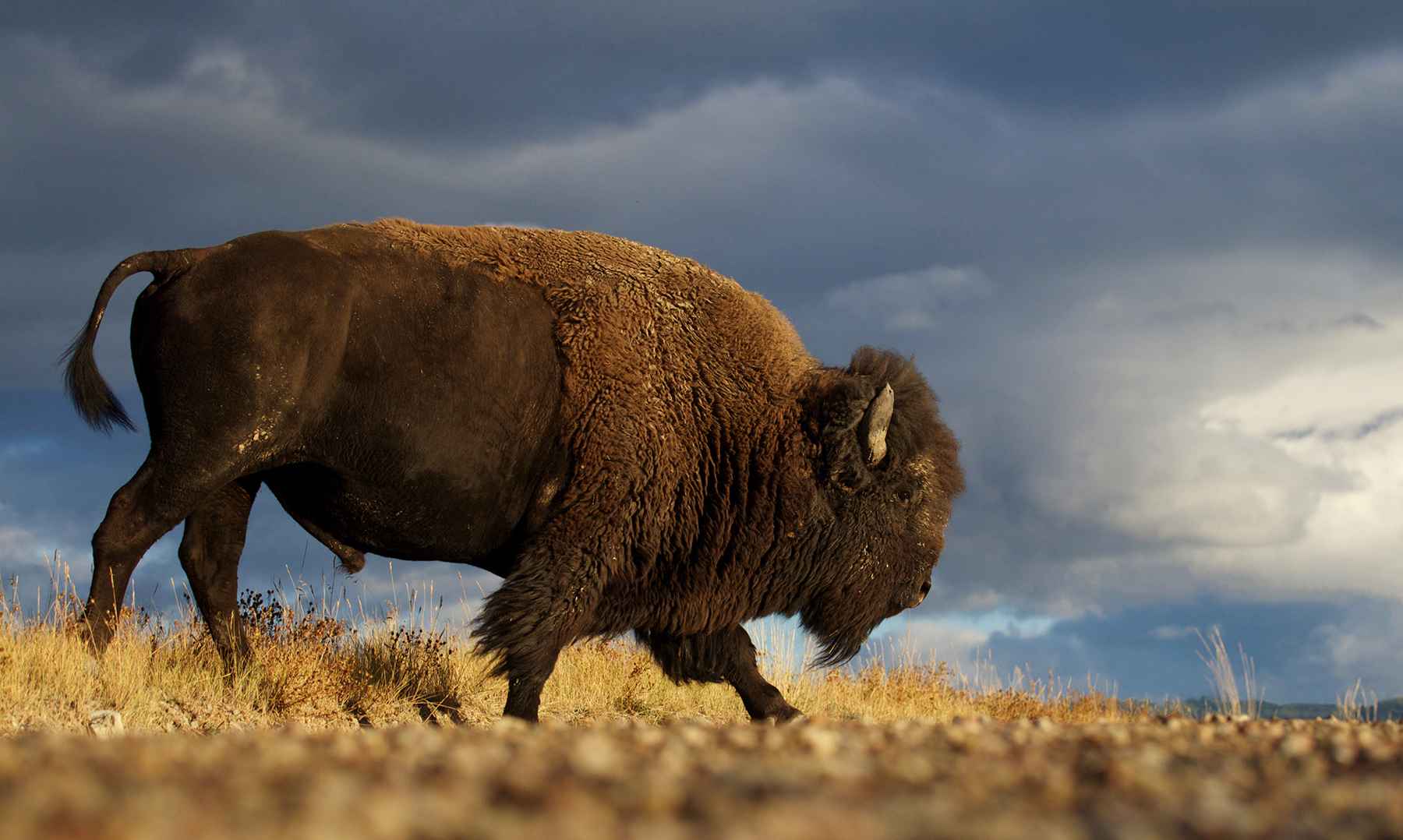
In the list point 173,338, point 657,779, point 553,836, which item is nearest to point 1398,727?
point 657,779

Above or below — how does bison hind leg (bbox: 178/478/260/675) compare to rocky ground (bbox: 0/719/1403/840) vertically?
above

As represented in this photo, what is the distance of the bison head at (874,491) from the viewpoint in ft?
25.9

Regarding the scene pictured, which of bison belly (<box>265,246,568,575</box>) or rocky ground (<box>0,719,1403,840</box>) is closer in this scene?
rocky ground (<box>0,719,1403,840</box>)

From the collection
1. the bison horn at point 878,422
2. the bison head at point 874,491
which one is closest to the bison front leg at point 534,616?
the bison head at point 874,491

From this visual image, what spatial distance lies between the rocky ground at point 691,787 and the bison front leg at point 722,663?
458 centimetres

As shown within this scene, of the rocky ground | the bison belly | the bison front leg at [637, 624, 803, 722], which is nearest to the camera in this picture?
the rocky ground

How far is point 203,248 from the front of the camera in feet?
25.2

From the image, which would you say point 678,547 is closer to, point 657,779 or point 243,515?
point 243,515

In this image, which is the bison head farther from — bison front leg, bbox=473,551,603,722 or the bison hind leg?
the bison hind leg

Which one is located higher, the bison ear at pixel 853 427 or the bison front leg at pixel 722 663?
the bison ear at pixel 853 427

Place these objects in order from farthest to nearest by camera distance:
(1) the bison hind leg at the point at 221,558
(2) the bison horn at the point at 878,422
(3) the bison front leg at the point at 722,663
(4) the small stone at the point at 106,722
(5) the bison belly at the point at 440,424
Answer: (3) the bison front leg at the point at 722,663 → (1) the bison hind leg at the point at 221,558 → (2) the bison horn at the point at 878,422 → (5) the bison belly at the point at 440,424 → (4) the small stone at the point at 106,722

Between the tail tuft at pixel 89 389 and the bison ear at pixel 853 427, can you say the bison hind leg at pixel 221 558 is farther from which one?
the bison ear at pixel 853 427

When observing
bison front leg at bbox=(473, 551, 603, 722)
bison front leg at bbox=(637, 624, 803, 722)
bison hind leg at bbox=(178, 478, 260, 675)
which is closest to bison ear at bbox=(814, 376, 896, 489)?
bison front leg at bbox=(637, 624, 803, 722)

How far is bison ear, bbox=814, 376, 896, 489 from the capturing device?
25.7ft
